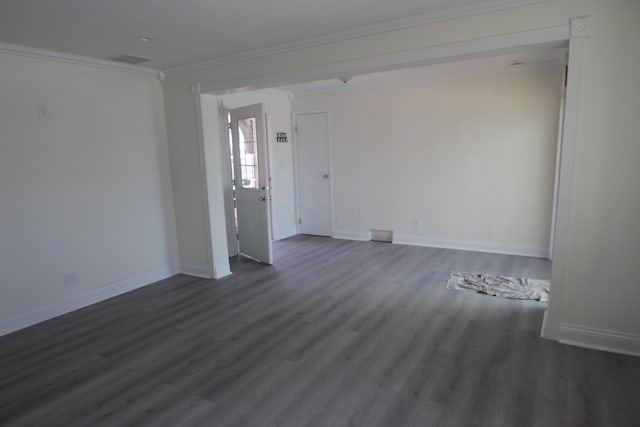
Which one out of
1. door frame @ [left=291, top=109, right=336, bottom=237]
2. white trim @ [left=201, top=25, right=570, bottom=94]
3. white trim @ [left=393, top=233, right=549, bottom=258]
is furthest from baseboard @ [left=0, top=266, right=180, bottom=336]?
white trim @ [left=393, top=233, right=549, bottom=258]

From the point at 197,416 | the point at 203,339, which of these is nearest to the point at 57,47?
the point at 203,339

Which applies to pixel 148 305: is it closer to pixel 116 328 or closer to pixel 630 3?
pixel 116 328

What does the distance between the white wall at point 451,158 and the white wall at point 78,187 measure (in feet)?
9.86

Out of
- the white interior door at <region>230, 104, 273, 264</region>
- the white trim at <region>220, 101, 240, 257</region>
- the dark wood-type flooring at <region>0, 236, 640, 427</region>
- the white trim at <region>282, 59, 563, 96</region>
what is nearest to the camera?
the dark wood-type flooring at <region>0, 236, 640, 427</region>

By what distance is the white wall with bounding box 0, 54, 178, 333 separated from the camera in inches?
134

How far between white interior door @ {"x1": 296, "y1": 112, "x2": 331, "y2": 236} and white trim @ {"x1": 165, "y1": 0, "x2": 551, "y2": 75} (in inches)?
103

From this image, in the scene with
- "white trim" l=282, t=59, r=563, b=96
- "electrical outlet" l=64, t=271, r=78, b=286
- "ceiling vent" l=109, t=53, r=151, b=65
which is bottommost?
"electrical outlet" l=64, t=271, r=78, b=286

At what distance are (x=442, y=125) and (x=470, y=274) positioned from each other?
231 centimetres

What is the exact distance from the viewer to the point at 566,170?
9.01 feet

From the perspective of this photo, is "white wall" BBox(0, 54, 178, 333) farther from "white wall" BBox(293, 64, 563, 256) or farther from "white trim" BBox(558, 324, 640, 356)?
"white trim" BBox(558, 324, 640, 356)

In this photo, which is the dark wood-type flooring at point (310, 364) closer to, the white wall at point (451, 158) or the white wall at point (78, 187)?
the white wall at point (78, 187)

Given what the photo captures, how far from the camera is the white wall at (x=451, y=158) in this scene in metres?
5.05

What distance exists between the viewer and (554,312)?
291 centimetres

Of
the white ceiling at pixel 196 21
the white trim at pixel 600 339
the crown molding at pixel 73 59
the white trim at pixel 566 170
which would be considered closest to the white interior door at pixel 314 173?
the crown molding at pixel 73 59
